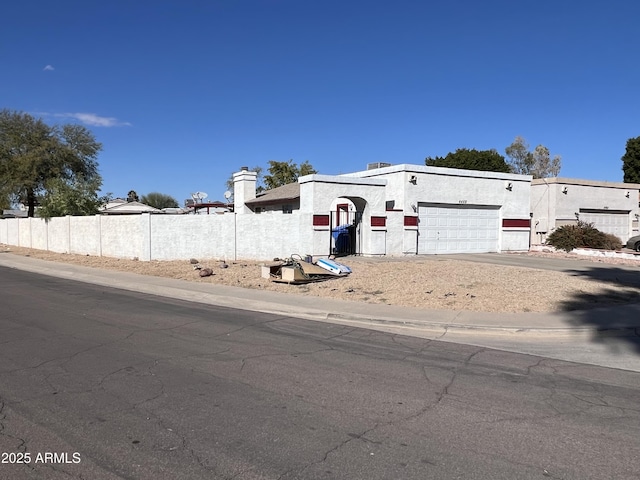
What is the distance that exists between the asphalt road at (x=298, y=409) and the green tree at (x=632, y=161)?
6244 cm

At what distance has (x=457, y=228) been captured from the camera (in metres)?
25.4

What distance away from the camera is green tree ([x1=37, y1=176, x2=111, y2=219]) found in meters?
29.6

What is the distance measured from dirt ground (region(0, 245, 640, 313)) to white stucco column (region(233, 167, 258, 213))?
15197 millimetres

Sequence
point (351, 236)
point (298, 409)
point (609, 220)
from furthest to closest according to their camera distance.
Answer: point (609, 220)
point (351, 236)
point (298, 409)

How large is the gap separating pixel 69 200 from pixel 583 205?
31.4 m

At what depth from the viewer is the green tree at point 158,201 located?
90.8 meters

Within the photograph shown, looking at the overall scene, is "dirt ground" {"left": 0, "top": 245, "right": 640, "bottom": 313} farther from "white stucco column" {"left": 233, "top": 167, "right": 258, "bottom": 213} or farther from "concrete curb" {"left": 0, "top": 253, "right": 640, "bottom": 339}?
"white stucco column" {"left": 233, "top": 167, "right": 258, "bottom": 213}

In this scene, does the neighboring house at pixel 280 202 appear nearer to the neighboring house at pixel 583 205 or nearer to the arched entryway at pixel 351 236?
the arched entryway at pixel 351 236

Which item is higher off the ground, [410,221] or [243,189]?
[243,189]

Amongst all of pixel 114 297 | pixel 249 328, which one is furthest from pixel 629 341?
pixel 114 297

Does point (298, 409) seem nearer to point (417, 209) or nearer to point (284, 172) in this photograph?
point (417, 209)

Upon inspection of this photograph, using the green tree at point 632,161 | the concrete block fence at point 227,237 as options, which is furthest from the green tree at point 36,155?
the green tree at point 632,161

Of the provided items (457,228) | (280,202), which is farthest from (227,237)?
(457,228)

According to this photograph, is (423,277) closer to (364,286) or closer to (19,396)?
(364,286)
